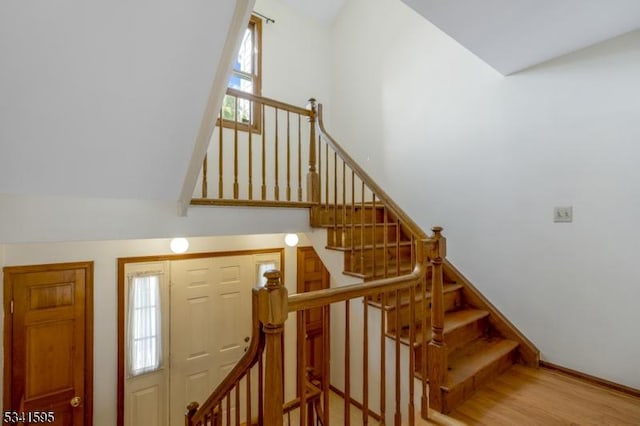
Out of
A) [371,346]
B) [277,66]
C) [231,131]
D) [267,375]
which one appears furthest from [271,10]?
[267,375]

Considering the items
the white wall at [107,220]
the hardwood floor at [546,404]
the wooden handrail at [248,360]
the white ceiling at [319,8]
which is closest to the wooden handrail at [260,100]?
the white wall at [107,220]

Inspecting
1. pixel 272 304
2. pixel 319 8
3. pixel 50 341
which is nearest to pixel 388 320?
pixel 272 304

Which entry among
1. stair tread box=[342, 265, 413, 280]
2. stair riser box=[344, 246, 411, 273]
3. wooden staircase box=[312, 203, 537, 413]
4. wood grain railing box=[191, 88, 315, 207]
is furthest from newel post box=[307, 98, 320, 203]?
stair tread box=[342, 265, 413, 280]

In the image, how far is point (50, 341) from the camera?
9.27ft

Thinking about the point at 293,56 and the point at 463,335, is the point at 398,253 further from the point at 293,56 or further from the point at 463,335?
the point at 293,56

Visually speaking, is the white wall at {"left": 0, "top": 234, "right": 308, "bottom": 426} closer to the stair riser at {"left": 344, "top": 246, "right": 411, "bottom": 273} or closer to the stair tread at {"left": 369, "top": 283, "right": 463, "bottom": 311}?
the stair riser at {"left": 344, "top": 246, "right": 411, "bottom": 273}

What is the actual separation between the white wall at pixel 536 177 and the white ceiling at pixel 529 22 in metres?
0.19

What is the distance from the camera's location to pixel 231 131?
147 inches

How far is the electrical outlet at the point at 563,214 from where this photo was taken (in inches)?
86.9

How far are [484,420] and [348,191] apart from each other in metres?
2.83

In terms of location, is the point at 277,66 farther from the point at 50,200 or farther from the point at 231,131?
the point at 50,200

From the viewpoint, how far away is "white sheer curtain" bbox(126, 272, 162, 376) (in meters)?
3.18

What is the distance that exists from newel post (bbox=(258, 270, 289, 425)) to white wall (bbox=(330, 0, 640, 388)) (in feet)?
7.06

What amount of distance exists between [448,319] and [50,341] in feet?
11.2
